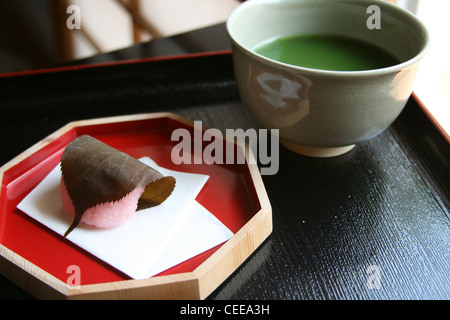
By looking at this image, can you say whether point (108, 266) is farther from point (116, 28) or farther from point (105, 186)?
point (116, 28)

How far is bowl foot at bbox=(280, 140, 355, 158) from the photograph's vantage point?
0.77 meters

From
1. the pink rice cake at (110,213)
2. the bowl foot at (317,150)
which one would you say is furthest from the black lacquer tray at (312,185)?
the pink rice cake at (110,213)

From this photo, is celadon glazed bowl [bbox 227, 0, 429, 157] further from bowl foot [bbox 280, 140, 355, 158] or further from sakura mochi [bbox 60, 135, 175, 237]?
sakura mochi [bbox 60, 135, 175, 237]

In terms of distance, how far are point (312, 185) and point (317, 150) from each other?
70 millimetres

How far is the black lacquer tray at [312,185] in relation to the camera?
0.59 meters

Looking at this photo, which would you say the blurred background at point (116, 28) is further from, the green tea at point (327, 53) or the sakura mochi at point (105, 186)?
the sakura mochi at point (105, 186)

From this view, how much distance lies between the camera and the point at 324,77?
62cm

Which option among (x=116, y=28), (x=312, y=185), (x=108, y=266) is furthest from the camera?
(x=116, y=28)

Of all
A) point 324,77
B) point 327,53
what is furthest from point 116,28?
point 324,77

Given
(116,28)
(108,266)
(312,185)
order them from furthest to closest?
1. (116,28)
2. (312,185)
3. (108,266)

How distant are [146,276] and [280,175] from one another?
279 mm
